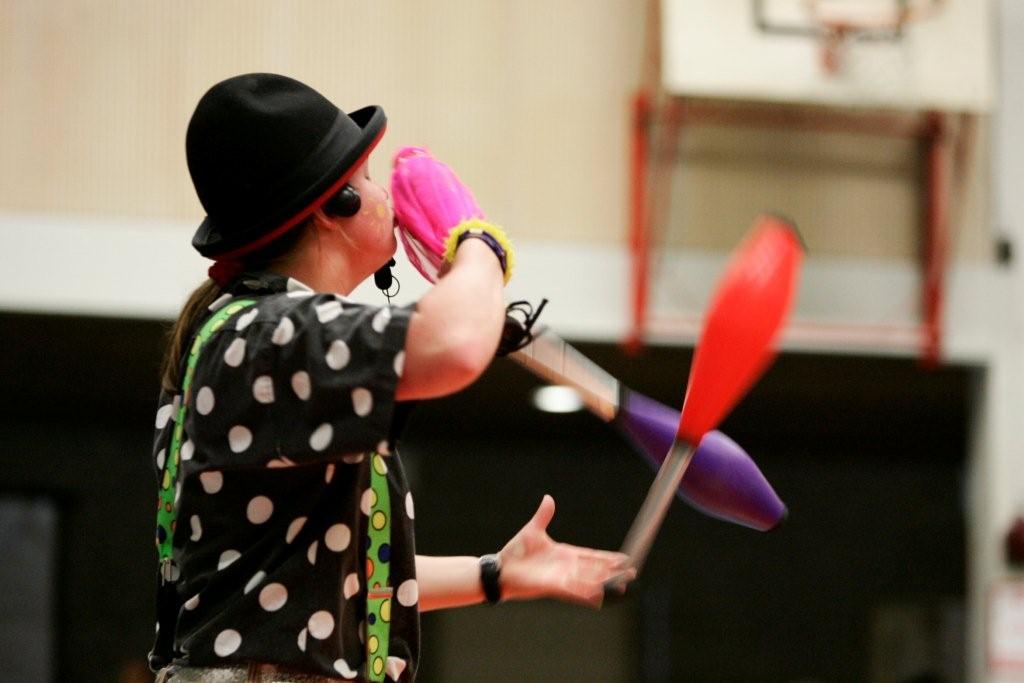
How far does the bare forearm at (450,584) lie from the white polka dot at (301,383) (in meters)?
0.47

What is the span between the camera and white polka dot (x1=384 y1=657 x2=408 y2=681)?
157 cm

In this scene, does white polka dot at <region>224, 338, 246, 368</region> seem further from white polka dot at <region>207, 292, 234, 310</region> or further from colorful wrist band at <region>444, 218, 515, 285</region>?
colorful wrist band at <region>444, 218, 515, 285</region>

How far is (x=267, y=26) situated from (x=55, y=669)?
4068 mm

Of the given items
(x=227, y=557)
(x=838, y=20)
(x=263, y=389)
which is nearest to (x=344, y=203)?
(x=263, y=389)

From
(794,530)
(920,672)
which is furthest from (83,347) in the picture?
(920,672)

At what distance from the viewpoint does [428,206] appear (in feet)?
5.45

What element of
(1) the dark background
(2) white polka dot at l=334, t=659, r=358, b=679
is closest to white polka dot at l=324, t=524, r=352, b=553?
(2) white polka dot at l=334, t=659, r=358, b=679

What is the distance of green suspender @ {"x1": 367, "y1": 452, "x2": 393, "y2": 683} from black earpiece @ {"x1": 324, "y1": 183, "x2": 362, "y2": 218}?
0.27 m

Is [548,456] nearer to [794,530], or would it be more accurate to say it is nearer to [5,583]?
[794,530]

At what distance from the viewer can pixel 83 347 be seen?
620 centimetres

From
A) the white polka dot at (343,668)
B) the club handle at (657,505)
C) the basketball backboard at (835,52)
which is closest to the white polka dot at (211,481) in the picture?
the white polka dot at (343,668)

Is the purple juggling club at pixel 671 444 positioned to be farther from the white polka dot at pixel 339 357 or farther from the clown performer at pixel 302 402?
the white polka dot at pixel 339 357

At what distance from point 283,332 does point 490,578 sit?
0.52 meters

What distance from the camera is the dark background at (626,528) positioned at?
791 centimetres
